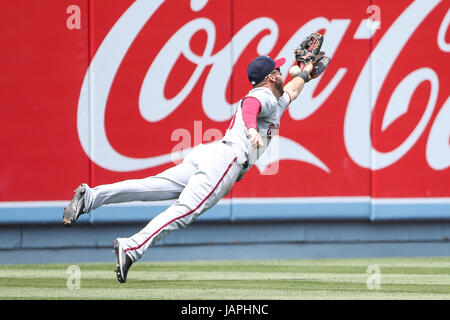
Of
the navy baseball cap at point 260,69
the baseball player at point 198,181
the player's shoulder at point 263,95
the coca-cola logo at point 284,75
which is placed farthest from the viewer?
the coca-cola logo at point 284,75

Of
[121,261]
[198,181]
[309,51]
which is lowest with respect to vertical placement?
[121,261]

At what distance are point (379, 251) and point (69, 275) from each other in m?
3.83

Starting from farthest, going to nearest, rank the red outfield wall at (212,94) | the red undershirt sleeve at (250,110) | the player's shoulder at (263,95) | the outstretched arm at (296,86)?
the red outfield wall at (212,94) < the outstretched arm at (296,86) < the player's shoulder at (263,95) < the red undershirt sleeve at (250,110)

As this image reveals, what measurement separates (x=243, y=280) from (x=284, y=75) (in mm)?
3017

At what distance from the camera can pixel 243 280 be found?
9.38 m

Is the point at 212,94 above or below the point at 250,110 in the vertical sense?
above

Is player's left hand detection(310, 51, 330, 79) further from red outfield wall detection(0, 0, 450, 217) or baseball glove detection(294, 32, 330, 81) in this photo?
red outfield wall detection(0, 0, 450, 217)

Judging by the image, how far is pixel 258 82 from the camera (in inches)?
303

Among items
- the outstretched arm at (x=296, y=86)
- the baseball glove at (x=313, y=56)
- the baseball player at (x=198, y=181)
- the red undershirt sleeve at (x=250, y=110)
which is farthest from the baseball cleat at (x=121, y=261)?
the baseball glove at (x=313, y=56)

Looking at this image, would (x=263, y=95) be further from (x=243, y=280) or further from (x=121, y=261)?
(x=243, y=280)

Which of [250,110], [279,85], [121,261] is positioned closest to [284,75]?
[279,85]

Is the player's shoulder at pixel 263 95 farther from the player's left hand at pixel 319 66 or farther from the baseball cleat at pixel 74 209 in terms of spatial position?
the baseball cleat at pixel 74 209

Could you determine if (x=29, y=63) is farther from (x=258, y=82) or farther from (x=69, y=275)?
(x=258, y=82)

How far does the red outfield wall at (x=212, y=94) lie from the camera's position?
1108 centimetres
